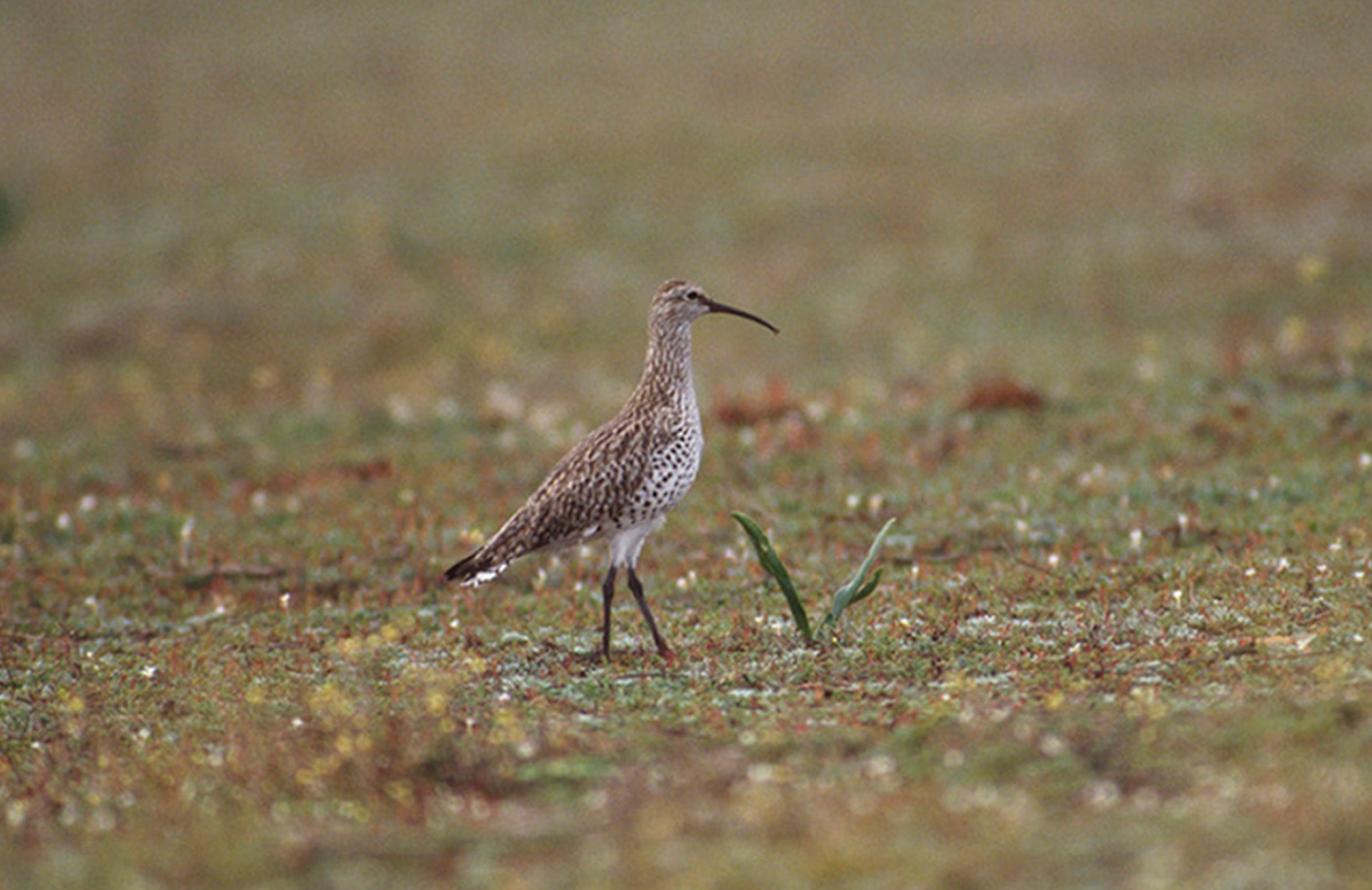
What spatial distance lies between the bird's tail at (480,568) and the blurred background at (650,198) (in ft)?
30.5

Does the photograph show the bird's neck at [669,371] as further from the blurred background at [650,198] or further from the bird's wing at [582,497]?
the blurred background at [650,198]

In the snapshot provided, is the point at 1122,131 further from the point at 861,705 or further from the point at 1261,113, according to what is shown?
the point at 861,705

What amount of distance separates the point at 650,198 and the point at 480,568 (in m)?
20.5

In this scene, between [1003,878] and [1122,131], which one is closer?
[1003,878]

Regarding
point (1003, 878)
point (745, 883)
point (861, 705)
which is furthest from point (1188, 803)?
point (861, 705)

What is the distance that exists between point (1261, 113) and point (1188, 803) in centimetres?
2866

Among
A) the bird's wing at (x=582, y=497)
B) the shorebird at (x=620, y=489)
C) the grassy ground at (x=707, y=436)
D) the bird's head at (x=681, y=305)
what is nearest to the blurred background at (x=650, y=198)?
the grassy ground at (x=707, y=436)

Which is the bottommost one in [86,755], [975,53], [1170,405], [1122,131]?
[86,755]

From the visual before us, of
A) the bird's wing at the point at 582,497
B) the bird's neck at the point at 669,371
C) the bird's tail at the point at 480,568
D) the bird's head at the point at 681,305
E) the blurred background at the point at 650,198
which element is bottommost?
the bird's tail at the point at 480,568

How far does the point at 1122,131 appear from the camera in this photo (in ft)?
110

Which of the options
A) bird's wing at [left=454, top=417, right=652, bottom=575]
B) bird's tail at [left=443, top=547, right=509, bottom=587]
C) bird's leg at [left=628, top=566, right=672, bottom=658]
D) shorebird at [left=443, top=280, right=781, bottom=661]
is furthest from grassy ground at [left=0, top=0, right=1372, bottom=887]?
bird's wing at [left=454, top=417, right=652, bottom=575]

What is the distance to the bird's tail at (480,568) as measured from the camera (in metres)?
12.3

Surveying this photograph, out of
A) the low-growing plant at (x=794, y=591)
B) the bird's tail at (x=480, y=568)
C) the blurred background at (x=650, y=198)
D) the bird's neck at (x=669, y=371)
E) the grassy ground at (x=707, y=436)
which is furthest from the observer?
the blurred background at (x=650, y=198)

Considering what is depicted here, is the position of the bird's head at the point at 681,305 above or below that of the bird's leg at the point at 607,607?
above
